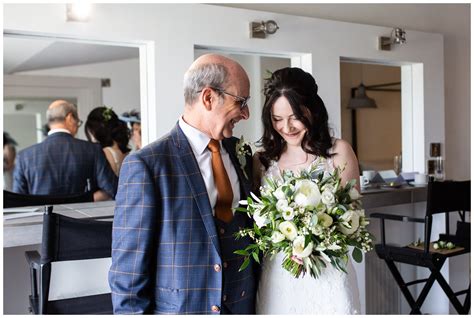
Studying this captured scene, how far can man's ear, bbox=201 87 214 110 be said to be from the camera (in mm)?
1525

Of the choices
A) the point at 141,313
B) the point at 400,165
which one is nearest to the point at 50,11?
the point at 141,313

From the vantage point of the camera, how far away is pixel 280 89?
1898 millimetres

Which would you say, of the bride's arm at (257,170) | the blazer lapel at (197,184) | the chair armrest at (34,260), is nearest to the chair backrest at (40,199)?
the chair armrest at (34,260)

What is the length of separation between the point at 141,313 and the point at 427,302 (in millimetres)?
3328

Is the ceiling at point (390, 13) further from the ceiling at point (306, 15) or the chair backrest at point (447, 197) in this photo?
the chair backrest at point (447, 197)

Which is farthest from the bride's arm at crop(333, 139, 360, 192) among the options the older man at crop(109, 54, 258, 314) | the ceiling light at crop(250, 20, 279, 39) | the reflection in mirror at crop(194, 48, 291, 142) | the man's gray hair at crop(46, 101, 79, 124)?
the man's gray hair at crop(46, 101, 79, 124)

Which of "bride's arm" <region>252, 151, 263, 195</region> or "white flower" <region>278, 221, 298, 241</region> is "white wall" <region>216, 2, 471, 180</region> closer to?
"bride's arm" <region>252, 151, 263, 195</region>

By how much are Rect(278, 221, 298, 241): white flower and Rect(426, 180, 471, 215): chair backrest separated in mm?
1988

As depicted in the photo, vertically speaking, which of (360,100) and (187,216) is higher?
(360,100)

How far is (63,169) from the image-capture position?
10.4 ft

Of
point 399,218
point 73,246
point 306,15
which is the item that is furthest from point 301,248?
point 306,15

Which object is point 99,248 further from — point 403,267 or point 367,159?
point 367,159

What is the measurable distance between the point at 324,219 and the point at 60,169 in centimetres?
209

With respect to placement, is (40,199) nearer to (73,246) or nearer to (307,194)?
(73,246)
